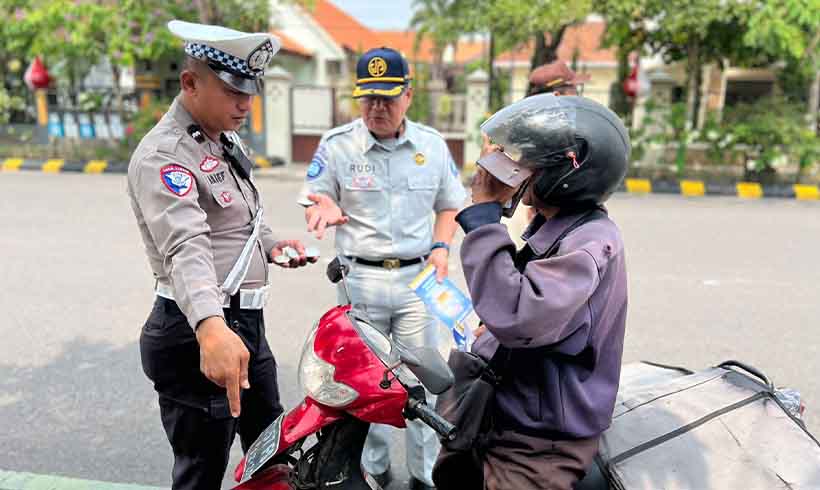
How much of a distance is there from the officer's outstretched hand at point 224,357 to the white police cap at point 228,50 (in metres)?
0.67

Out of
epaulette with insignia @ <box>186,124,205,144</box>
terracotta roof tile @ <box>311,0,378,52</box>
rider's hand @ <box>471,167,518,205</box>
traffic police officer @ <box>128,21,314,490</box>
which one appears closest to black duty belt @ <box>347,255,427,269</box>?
traffic police officer @ <box>128,21,314,490</box>

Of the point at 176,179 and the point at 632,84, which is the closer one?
the point at 176,179

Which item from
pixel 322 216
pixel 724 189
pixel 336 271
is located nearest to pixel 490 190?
pixel 336 271

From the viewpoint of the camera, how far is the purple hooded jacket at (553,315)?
1325 millimetres

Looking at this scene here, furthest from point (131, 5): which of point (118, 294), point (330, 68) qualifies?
point (330, 68)

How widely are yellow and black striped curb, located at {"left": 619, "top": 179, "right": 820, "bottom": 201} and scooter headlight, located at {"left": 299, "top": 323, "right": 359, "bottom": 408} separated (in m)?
9.81

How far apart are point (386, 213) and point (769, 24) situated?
9233mm

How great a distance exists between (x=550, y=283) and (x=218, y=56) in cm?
106

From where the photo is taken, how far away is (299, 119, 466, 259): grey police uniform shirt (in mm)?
2754

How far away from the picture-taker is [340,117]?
1415cm

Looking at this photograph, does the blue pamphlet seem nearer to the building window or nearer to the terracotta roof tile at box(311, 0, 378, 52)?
the building window

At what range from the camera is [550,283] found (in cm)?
132

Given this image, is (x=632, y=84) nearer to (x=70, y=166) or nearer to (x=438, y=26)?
(x=438, y=26)

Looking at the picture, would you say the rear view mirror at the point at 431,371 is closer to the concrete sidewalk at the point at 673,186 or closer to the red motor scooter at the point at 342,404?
the red motor scooter at the point at 342,404
